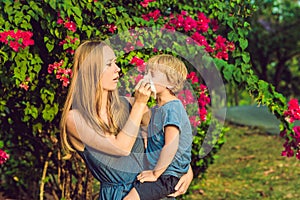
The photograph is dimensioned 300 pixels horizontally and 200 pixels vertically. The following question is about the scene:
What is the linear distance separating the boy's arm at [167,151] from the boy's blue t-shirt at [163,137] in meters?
0.03

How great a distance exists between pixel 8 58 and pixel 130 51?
30.8 inches

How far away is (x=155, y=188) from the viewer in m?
2.67

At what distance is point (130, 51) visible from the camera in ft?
13.8

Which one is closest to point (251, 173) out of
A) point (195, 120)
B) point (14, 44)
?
point (195, 120)

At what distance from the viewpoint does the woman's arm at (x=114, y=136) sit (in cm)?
250

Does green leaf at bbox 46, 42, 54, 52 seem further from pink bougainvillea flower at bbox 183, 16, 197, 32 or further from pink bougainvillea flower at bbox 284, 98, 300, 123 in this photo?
pink bougainvillea flower at bbox 284, 98, 300, 123

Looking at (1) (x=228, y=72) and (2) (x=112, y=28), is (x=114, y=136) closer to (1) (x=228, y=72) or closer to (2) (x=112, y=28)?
(2) (x=112, y=28)

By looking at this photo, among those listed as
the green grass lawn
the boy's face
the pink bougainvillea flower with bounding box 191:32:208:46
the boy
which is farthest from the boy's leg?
the green grass lawn

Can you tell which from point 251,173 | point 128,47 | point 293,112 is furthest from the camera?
point 251,173

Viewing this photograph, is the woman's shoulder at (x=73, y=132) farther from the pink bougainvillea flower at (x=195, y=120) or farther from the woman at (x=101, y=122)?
the pink bougainvillea flower at (x=195, y=120)

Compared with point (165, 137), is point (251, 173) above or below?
below

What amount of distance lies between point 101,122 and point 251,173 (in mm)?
5909

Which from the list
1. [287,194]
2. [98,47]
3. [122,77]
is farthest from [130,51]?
[287,194]

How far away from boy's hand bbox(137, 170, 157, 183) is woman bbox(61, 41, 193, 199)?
0.09 m
